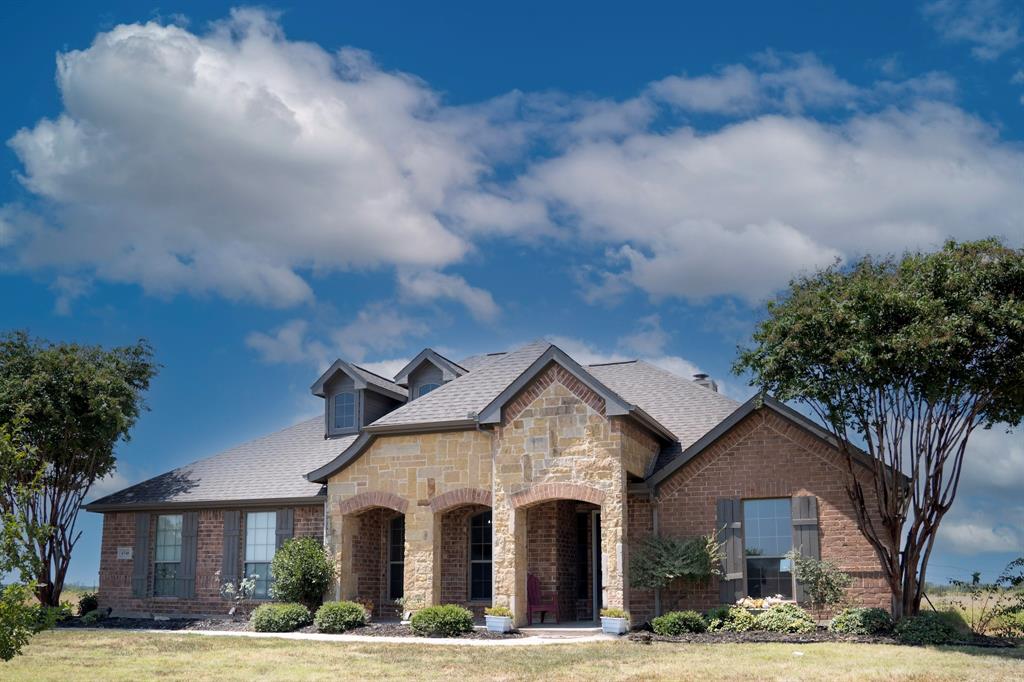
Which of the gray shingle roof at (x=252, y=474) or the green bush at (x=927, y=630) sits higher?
the gray shingle roof at (x=252, y=474)

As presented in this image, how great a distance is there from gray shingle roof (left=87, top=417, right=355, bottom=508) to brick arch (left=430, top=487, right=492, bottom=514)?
3.96 meters

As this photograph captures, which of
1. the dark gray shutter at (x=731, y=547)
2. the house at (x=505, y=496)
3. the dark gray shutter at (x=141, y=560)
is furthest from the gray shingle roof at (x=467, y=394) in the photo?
the dark gray shutter at (x=141, y=560)

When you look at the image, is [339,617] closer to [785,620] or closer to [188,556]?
[188,556]

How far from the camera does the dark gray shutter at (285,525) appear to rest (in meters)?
26.2

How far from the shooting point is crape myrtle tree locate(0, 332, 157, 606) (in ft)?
89.6

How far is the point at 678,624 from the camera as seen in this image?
20375 millimetres

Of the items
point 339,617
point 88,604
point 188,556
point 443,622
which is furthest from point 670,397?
point 88,604

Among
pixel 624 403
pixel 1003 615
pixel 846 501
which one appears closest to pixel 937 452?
pixel 846 501

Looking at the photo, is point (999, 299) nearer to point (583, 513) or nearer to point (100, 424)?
point (583, 513)

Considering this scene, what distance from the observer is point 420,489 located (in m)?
23.9

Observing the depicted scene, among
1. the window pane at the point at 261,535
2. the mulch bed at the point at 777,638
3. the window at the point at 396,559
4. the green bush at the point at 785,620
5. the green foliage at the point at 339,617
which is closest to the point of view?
the mulch bed at the point at 777,638

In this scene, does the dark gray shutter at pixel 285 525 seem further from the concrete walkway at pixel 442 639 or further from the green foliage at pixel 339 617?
the concrete walkway at pixel 442 639

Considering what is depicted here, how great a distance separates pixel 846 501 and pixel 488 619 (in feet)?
25.8

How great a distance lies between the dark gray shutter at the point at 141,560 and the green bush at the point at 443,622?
9875 mm
